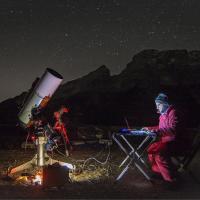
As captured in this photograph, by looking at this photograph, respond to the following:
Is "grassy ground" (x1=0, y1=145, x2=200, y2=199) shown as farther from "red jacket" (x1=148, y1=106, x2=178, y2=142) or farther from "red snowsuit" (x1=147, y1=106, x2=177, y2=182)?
"red jacket" (x1=148, y1=106, x2=178, y2=142)

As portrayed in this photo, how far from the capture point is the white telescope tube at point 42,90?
31.9 ft

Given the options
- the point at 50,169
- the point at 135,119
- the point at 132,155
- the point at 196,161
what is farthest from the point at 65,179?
the point at 135,119

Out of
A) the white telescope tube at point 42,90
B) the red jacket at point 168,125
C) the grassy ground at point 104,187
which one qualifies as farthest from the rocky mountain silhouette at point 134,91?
the red jacket at point 168,125

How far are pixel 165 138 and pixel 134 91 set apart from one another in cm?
4883

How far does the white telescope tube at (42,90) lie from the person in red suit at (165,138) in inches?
80.4

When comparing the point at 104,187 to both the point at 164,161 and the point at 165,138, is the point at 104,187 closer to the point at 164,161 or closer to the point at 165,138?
the point at 164,161

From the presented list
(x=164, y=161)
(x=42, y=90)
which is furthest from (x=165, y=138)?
(x=42, y=90)

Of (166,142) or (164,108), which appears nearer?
(166,142)

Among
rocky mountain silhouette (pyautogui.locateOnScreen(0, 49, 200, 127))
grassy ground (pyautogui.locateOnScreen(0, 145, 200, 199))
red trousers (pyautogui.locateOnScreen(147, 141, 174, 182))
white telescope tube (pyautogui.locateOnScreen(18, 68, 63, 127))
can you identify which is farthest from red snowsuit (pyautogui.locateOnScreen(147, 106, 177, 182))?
rocky mountain silhouette (pyautogui.locateOnScreen(0, 49, 200, 127))

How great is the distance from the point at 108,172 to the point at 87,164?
144cm

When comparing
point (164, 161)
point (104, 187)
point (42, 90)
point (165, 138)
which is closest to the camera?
point (104, 187)

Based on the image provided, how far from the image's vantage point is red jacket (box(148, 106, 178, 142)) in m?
8.98

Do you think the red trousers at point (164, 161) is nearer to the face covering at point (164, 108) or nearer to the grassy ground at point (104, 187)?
the grassy ground at point (104, 187)

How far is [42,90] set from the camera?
32.1 feet
